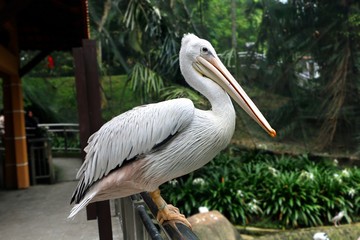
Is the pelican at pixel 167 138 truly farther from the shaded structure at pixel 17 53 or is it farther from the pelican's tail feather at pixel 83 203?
the shaded structure at pixel 17 53

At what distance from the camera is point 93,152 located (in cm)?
165

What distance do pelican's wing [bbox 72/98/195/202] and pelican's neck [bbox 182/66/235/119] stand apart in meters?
0.09

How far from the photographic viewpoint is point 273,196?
18.9ft

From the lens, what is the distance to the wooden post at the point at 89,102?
2.42 metres

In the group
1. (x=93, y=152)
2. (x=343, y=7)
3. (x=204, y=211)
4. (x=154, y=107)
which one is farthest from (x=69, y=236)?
(x=343, y=7)

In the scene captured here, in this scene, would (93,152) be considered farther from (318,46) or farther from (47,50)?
(318,46)

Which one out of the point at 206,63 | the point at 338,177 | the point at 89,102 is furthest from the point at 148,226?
the point at 338,177

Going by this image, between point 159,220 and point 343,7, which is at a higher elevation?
point 343,7

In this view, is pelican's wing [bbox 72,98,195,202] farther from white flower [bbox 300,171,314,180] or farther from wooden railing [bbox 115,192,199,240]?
white flower [bbox 300,171,314,180]

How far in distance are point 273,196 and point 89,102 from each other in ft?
13.2

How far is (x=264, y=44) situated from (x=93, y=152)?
7597 mm

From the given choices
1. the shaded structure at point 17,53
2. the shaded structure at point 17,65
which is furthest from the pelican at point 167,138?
the shaded structure at point 17,65

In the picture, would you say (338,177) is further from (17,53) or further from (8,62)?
(17,53)

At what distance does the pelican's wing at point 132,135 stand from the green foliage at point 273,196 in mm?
4205
